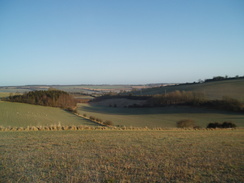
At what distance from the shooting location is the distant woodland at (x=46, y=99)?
193 feet

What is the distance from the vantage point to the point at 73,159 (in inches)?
302

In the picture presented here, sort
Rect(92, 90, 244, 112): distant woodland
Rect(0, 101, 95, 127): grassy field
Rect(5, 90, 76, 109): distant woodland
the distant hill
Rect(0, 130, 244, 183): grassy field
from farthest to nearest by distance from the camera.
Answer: the distant hill
Rect(5, 90, 76, 109): distant woodland
Rect(92, 90, 244, 112): distant woodland
Rect(0, 101, 95, 127): grassy field
Rect(0, 130, 244, 183): grassy field

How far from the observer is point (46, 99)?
63750mm

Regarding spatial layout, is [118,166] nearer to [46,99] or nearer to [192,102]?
[192,102]

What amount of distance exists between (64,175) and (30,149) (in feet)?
14.0

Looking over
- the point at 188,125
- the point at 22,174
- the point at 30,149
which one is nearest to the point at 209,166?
the point at 22,174

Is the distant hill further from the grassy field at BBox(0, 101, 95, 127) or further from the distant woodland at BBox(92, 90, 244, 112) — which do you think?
the grassy field at BBox(0, 101, 95, 127)

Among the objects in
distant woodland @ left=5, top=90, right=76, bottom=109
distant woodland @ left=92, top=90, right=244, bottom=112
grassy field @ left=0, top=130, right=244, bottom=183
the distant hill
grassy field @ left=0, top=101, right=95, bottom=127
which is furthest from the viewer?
the distant hill

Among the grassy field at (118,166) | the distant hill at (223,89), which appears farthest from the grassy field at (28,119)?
the distant hill at (223,89)

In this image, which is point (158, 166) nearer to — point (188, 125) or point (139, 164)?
point (139, 164)

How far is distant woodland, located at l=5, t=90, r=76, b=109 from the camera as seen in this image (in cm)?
5891

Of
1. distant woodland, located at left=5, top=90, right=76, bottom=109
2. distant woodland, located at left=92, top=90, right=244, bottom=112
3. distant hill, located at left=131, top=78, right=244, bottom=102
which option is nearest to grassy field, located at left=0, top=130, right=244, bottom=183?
distant woodland, located at left=92, top=90, right=244, bottom=112

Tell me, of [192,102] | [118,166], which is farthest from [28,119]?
[192,102]

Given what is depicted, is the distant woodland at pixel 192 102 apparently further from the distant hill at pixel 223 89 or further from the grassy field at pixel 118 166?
the grassy field at pixel 118 166
